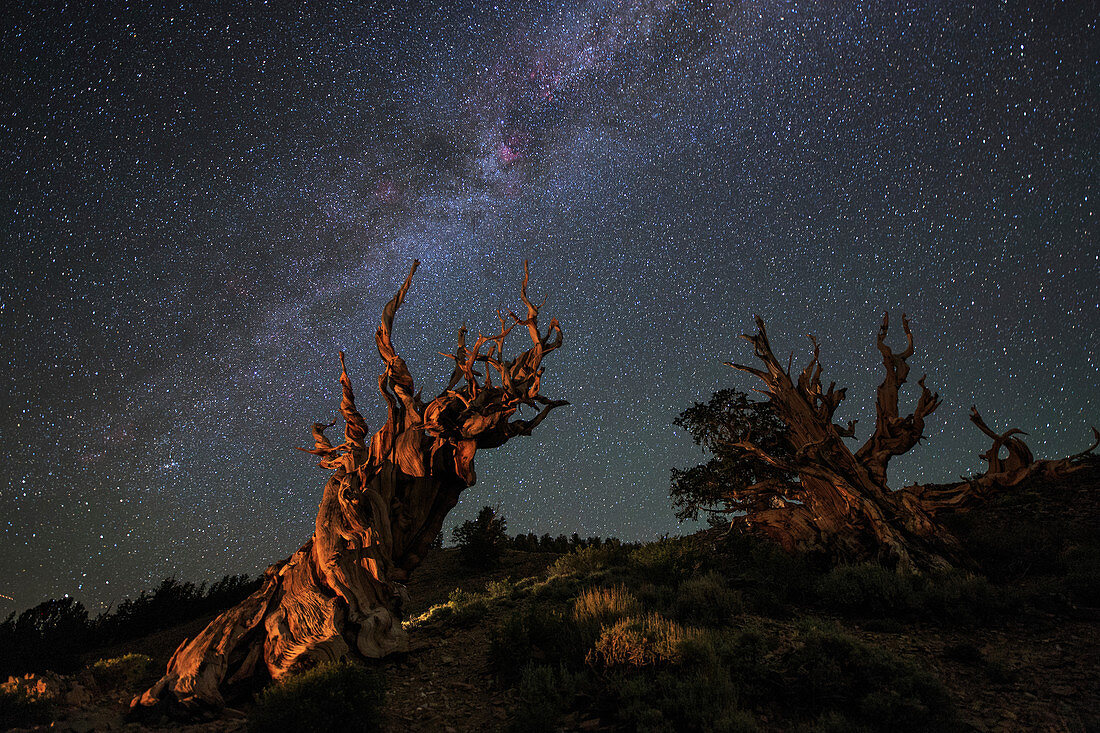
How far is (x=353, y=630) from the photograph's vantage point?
7582 mm

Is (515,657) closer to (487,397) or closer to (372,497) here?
(372,497)

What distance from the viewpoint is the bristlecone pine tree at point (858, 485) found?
11125mm

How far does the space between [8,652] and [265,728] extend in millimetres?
14948

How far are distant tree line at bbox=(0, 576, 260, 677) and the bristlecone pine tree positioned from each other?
746 inches

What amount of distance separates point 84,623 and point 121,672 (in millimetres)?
10147

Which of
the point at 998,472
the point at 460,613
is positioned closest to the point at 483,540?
the point at 460,613

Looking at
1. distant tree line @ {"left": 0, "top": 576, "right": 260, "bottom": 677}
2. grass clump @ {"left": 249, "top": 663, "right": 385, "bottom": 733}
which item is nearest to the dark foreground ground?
grass clump @ {"left": 249, "top": 663, "right": 385, "bottom": 733}

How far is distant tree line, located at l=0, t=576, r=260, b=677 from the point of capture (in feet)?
44.2

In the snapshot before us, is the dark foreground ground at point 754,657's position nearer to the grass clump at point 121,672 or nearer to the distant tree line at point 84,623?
the grass clump at point 121,672

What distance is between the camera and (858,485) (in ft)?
40.3

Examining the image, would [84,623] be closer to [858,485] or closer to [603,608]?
[603,608]

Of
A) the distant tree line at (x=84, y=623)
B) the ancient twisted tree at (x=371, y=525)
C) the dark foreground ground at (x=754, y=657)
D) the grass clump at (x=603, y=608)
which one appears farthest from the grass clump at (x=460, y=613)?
the distant tree line at (x=84, y=623)

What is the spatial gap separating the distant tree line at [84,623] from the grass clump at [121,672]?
143 inches

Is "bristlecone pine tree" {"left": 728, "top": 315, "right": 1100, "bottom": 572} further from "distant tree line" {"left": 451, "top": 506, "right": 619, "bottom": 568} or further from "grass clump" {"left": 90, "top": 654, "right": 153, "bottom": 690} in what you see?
"grass clump" {"left": 90, "top": 654, "right": 153, "bottom": 690}
